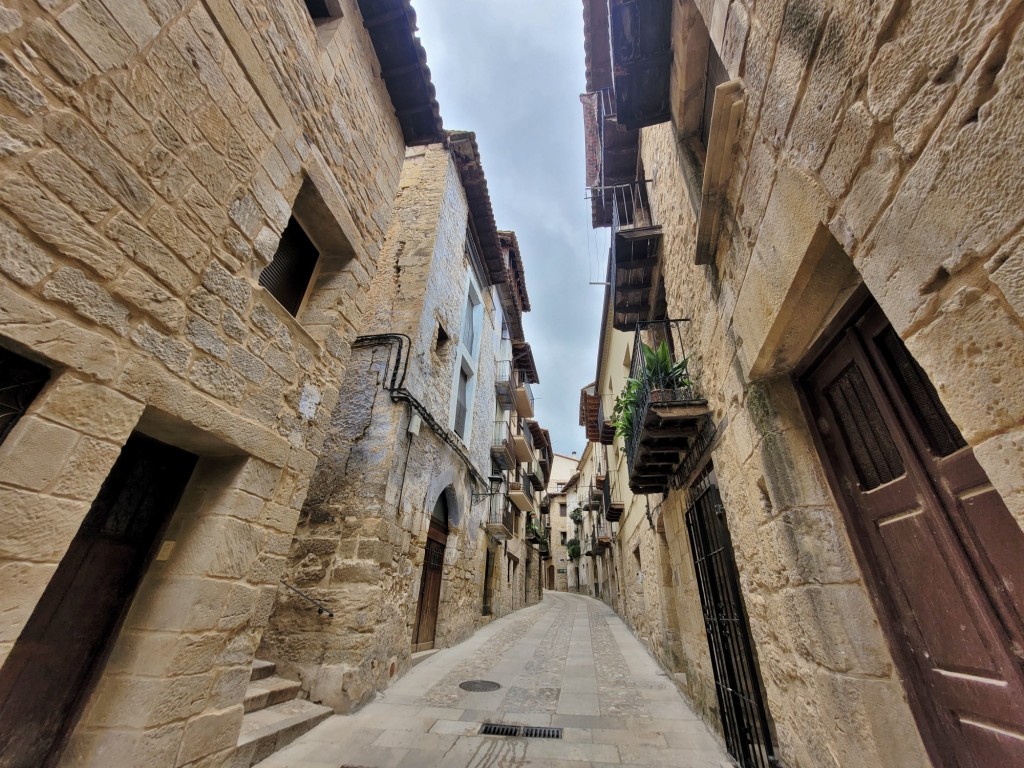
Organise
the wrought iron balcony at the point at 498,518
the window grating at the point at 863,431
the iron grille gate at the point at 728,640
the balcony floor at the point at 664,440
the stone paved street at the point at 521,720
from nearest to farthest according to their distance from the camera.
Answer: the window grating at the point at 863,431 → the iron grille gate at the point at 728,640 → the stone paved street at the point at 521,720 → the balcony floor at the point at 664,440 → the wrought iron balcony at the point at 498,518

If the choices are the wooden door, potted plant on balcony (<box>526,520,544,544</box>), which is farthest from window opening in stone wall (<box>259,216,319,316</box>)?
potted plant on balcony (<box>526,520,544,544</box>)

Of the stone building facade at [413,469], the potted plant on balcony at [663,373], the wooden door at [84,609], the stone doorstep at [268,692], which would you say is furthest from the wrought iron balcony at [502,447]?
the wooden door at [84,609]

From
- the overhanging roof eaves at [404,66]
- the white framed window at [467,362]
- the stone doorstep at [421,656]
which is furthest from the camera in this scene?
the white framed window at [467,362]

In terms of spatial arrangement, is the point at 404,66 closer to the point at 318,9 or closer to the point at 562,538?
the point at 318,9

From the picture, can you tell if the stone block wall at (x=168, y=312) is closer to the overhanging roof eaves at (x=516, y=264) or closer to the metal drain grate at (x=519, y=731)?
the metal drain grate at (x=519, y=731)

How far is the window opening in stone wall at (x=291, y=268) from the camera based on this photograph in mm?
3191

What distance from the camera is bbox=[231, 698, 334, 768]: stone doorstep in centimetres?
288

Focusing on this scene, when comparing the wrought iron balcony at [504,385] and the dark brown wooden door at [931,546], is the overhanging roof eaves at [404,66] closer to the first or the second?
the dark brown wooden door at [931,546]

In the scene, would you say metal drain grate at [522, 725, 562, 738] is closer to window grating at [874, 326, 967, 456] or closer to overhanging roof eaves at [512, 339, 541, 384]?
window grating at [874, 326, 967, 456]

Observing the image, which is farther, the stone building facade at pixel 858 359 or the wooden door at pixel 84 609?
the wooden door at pixel 84 609

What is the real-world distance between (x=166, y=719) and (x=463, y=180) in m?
9.76

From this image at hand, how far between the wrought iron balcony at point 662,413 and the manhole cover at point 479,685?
10.1 feet

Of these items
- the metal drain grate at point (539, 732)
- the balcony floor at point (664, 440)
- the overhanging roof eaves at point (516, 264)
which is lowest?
the metal drain grate at point (539, 732)

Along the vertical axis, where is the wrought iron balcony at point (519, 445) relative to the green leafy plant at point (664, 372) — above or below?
above
